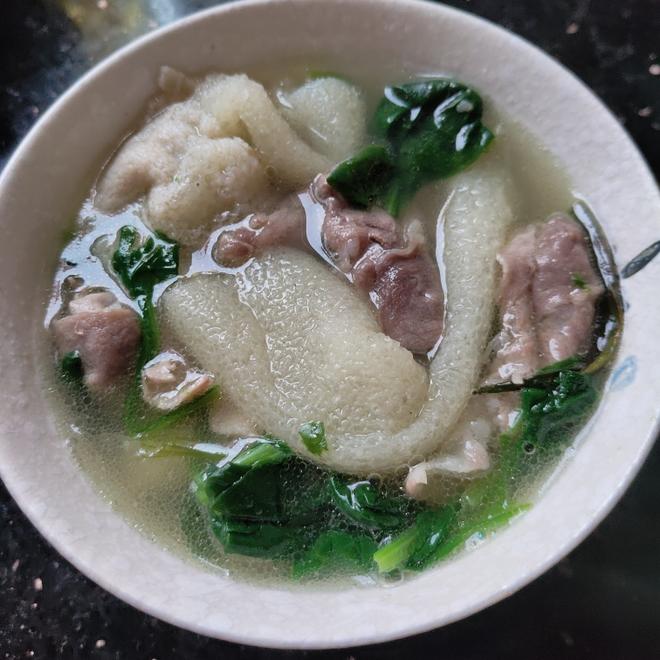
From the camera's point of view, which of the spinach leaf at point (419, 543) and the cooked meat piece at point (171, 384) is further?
the cooked meat piece at point (171, 384)

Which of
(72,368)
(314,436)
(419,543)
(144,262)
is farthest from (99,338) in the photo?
(419,543)

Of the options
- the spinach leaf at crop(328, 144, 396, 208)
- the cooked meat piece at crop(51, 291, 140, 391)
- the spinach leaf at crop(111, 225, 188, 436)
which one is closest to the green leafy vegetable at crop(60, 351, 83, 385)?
the cooked meat piece at crop(51, 291, 140, 391)

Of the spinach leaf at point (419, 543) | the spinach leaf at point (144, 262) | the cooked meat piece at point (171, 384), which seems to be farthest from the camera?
the spinach leaf at point (144, 262)

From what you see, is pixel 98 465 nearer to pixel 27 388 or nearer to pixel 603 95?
pixel 27 388

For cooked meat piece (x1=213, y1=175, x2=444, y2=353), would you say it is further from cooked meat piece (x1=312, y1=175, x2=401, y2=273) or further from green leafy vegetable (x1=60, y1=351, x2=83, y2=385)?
green leafy vegetable (x1=60, y1=351, x2=83, y2=385)

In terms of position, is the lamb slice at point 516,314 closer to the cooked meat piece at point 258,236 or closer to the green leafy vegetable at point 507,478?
the green leafy vegetable at point 507,478

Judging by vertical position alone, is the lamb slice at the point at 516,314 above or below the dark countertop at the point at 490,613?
above

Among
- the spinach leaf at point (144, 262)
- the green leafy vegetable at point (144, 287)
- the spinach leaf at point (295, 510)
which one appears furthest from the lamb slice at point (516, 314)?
the spinach leaf at point (144, 262)
